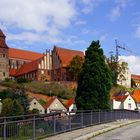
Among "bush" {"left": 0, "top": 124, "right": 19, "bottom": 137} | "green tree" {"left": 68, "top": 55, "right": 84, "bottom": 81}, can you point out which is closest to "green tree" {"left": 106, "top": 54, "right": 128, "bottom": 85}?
"green tree" {"left": 68, "top": 55, "right": 84, "bottom": 81}

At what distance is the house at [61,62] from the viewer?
138 m

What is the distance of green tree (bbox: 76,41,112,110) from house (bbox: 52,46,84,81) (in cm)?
9634

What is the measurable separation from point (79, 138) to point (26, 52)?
162541 millimetres

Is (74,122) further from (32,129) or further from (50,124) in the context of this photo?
(32,129)

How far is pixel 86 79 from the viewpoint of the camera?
37781 mm

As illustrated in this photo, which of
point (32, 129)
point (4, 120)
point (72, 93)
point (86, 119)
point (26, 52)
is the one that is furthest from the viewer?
point (26, 52)

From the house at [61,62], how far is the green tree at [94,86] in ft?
316

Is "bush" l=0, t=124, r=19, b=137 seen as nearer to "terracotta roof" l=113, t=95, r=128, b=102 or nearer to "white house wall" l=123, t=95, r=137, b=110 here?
"white house wall" l=123, t=95, r=137, b=110

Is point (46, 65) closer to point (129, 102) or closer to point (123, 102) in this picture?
point (129, 102)

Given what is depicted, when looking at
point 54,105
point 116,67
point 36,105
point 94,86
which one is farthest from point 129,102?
point 94,86

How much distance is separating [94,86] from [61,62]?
347 feet

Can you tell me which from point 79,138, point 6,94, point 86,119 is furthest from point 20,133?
point 6,94

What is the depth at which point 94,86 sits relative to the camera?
37.8 meters

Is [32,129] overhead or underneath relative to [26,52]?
underneath
